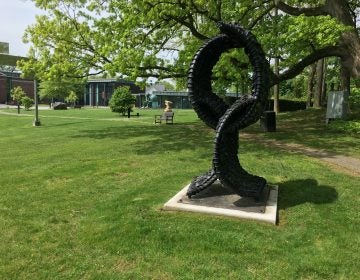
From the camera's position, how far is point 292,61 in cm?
1709

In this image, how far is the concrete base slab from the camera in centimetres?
554

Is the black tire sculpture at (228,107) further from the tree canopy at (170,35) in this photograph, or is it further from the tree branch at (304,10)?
the tree branch at (304,10)

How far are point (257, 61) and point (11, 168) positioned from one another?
6.68 metres

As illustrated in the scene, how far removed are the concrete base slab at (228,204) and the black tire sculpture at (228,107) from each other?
157mm

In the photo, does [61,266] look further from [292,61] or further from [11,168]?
[292,61]

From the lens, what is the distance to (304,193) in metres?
6.77

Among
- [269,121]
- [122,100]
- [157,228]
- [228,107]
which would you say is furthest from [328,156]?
[122,100]

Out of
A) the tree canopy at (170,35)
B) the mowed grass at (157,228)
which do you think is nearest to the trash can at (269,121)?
the tree canopy at (170,35)

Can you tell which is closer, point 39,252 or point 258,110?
point 39,252

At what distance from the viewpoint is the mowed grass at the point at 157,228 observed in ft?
13.6

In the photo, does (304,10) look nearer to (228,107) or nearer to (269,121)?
(269,121)

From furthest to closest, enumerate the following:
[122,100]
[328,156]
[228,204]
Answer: [122,100]
[328,156]
[228,204]

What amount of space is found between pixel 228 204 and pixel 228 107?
1.74 m

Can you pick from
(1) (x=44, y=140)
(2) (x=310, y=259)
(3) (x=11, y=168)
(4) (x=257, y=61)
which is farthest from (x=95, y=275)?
(1) (x=44, y=140)
